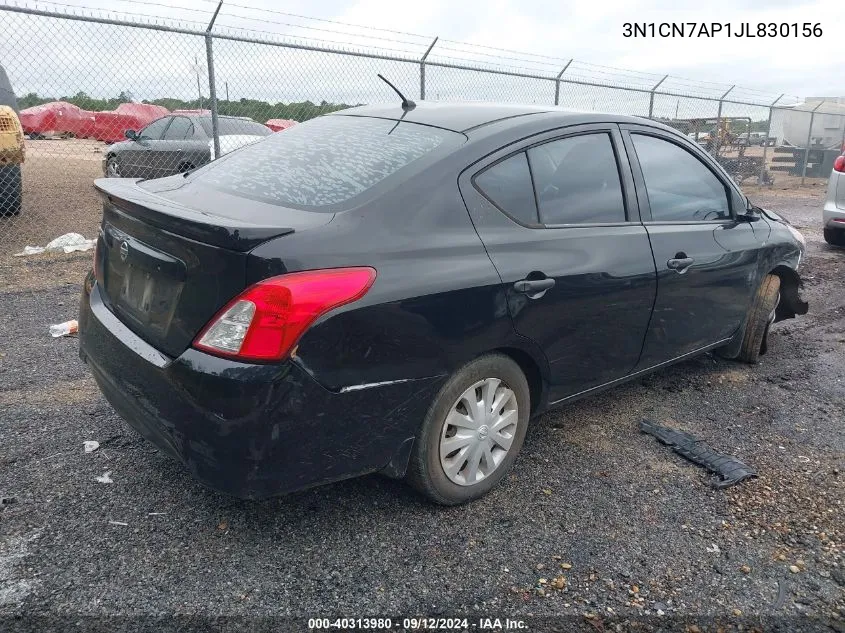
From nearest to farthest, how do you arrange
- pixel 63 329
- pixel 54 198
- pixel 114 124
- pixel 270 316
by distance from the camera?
pixel 270 316, pixel 63 329, pixel 54 198, pixel 114 124

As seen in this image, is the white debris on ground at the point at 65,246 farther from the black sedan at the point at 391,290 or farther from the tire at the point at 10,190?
the black sedan at the point at 391,290

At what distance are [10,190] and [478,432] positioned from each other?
7.73 m

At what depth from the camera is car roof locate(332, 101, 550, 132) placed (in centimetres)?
289

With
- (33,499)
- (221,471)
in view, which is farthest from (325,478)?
(33,499)

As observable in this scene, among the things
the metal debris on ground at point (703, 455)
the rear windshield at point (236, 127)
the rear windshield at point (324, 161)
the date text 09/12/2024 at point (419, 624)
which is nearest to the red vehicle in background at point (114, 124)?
the rear windshield at point (236, 127)

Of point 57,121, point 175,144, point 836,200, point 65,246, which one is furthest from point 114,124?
point 836,200

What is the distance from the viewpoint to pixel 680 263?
339cm

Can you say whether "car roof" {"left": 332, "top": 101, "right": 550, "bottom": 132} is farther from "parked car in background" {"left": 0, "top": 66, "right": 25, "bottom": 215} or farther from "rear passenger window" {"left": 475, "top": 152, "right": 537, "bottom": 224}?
"parked car in background" {"left": 0, "top": 66, "right": 25, "bottom": 215}

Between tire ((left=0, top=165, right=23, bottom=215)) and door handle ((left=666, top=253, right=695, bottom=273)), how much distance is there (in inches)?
294

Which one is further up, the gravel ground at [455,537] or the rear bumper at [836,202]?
the rear bumper at [836,202]

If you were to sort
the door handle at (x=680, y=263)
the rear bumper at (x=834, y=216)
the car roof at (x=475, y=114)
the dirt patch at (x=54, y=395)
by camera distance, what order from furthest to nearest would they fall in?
the rear bumper at (x=834, y=216), the dirt patch at (x=54, y=395), the door handle at (x=680, y=263), the car roof at (x=475, y=114)

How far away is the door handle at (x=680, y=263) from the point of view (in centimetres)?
335

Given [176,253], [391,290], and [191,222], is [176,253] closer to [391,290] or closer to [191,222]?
[191,222]

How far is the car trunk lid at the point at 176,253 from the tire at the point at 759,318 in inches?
129
